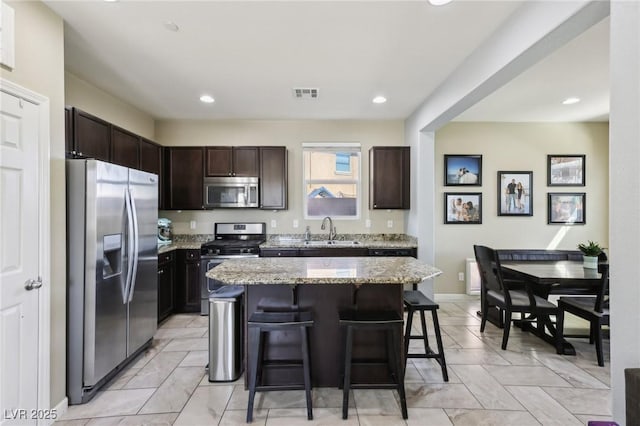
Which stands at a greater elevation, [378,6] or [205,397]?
[378,6]

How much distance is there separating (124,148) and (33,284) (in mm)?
1960

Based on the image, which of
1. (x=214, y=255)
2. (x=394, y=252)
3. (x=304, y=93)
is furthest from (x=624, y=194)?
(x=214, y=255)

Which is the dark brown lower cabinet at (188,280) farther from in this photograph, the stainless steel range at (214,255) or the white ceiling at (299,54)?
the white ceiling at (299,54)

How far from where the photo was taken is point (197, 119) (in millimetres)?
4840

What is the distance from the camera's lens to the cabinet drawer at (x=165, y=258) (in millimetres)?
3779

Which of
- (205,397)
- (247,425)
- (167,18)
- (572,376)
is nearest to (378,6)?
(167,18)

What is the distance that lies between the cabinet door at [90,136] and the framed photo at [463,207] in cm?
452

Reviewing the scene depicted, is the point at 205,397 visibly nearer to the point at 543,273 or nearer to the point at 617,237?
the point at 617,237

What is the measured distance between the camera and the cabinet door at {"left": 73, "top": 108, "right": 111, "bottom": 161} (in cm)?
263

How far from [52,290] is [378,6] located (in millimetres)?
2962

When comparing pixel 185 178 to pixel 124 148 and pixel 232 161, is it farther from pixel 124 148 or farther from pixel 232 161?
pixel 124 148

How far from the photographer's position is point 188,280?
14.0ft

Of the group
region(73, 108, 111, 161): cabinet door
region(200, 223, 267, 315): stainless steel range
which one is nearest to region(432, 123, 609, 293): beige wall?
region(200, 223, 267, 315): stainless steel range

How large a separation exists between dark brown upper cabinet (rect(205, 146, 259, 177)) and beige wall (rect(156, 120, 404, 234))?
1.08ft
